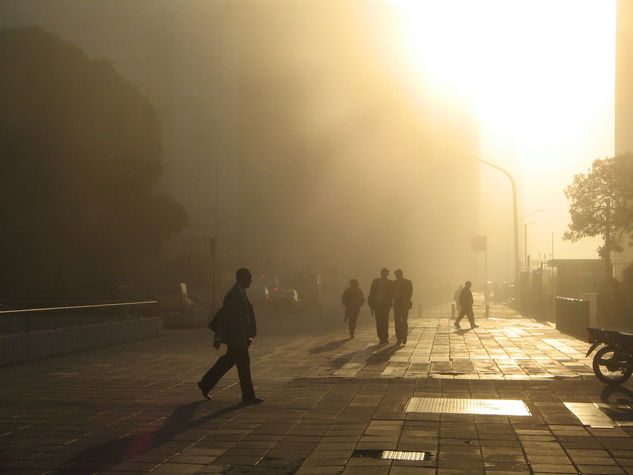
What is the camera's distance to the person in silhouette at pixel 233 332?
1162 centimetres

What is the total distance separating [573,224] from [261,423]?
228 ft

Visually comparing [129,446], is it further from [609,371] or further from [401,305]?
[401,305]

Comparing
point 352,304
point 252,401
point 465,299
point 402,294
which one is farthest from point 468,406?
point 465,299

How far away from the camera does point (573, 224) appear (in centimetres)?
7612

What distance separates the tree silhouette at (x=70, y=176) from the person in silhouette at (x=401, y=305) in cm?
1939

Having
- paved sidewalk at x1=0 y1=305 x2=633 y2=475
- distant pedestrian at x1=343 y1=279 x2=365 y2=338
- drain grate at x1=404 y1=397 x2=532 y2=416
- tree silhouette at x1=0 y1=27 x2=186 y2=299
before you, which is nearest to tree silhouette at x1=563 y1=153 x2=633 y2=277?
tree silhouette at x1=0 y1=27 x2=186 y2=299

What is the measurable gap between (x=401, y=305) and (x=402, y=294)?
1.12 feet

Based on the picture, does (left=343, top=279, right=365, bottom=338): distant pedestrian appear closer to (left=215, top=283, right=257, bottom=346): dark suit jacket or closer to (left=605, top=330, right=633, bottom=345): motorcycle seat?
(left=605, top=330, right=633, bottom=345): motorcycle seat

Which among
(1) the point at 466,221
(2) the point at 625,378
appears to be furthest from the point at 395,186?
(2) the point at 625,378

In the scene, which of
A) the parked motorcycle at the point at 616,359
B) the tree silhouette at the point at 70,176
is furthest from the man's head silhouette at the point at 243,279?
the tree silhouette at the point at 70,176

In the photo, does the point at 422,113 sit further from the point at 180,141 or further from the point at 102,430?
the point at 102,430

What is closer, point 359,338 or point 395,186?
point 359,338

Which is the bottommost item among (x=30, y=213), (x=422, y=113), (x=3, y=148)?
(x=30, y=213)

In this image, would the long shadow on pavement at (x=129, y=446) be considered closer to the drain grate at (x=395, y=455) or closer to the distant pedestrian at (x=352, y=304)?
the drain grate at (x=395, y=455)
